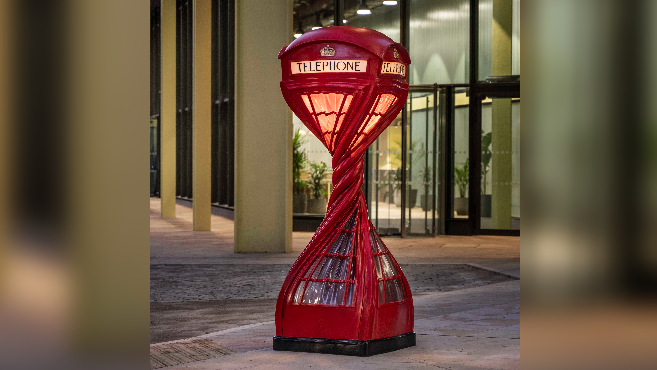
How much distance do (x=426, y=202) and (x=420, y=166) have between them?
0.71 metres

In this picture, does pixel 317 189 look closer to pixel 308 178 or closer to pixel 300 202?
pixel 308 178

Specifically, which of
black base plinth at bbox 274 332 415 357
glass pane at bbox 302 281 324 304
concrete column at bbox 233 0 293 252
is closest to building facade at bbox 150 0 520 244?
concrete column at bbox 233 0 293 252

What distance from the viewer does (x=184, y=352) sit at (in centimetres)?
565

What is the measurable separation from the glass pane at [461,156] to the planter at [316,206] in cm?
261

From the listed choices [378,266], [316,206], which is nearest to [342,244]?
[378,266]

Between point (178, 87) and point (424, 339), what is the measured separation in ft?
74.6

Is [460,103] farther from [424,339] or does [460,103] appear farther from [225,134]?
[424,339]

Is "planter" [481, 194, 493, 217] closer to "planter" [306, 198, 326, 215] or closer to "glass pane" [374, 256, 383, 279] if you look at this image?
"planter" [306, 198, 326, 215]

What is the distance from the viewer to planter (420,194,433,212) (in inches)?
632

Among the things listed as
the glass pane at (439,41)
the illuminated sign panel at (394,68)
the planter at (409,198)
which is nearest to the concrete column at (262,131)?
the planter at (409,198)

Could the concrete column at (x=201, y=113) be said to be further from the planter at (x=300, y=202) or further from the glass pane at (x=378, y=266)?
the glass pane at (x=378, y=266)

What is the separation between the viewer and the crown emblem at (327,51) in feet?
18.1
